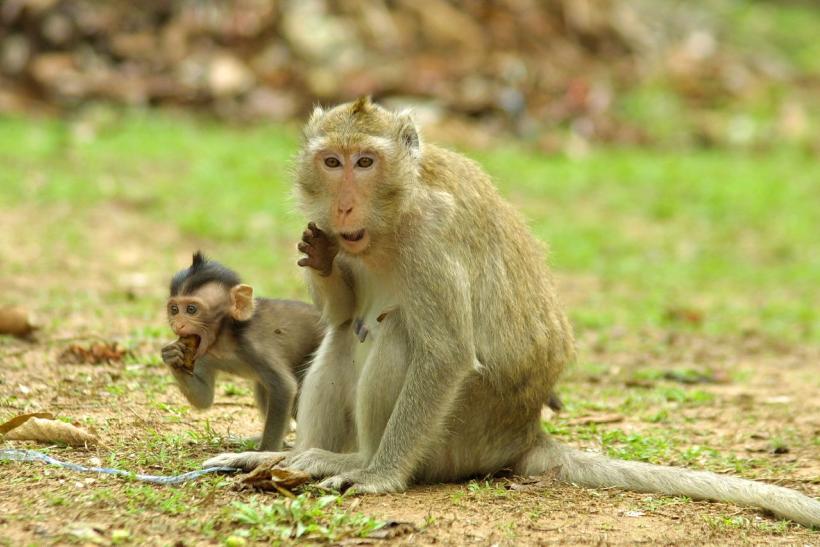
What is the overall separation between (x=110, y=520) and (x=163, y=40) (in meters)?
14.2

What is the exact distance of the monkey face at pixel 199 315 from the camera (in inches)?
238

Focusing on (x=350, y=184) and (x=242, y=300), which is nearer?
(x=350, y=184)

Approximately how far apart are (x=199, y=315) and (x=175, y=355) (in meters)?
0.25

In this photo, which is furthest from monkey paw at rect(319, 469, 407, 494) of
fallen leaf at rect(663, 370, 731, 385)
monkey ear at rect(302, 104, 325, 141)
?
fallen leaf at rect(663, 370, 731, 385)

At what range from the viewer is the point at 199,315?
606 cm

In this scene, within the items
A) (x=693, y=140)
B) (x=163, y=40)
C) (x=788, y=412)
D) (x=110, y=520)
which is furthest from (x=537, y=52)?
(x=110, y=520)

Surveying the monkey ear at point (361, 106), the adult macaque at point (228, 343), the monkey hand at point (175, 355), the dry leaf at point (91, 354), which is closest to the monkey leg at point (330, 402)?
the adult macaque at point (228, 343)

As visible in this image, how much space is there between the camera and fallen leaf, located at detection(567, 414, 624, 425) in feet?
23.9

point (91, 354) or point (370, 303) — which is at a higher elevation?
point (370, 303)

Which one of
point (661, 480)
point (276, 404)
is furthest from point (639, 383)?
point (276, 404)

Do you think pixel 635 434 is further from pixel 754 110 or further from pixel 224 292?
pixel 754 110

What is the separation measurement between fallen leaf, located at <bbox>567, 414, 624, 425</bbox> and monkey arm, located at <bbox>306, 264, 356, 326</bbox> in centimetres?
193

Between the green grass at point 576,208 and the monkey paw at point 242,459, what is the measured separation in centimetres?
389

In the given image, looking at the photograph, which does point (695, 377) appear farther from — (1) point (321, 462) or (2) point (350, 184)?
(2) point (350, 184)
